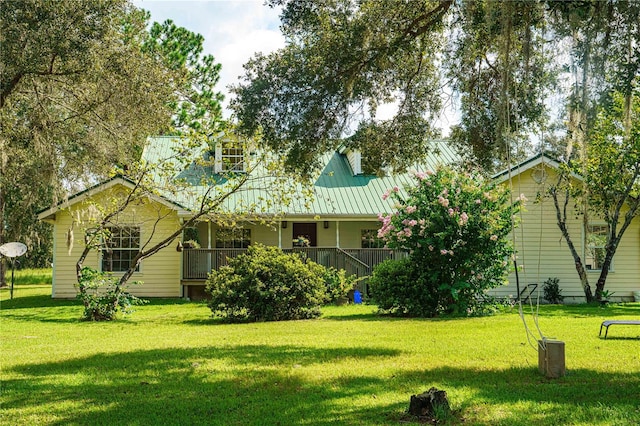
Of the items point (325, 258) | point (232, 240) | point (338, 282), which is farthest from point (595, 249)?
point (232, 240)

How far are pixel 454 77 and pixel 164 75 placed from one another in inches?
293

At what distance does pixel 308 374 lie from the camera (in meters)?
7.61

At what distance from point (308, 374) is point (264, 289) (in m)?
6.58

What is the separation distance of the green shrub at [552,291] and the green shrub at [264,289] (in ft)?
31.2

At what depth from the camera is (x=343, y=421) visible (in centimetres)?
557

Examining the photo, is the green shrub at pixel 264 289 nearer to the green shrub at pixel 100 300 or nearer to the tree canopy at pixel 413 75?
the green shrub at pixel 100 300

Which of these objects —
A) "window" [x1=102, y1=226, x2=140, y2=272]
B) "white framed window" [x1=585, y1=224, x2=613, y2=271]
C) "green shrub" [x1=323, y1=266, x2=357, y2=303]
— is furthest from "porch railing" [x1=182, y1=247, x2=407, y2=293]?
"white framed window" [x1=585, y1=224, x2=613, y2=271]

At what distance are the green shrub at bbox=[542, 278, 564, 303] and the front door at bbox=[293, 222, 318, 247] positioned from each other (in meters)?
7.99

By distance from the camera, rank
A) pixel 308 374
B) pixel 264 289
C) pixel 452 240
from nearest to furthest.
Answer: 1. pixel 308 374
2. pixel 264 289
3. pixel 452 240

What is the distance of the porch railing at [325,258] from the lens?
20.5 meters

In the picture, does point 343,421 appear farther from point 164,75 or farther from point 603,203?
point 603,203

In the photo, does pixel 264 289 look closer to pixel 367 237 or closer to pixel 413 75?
pixel 413 75

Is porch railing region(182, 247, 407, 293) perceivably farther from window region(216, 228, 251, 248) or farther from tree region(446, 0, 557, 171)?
tree region(446, 0, 557, 171)

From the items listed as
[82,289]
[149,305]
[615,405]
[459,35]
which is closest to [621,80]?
[615,405]
